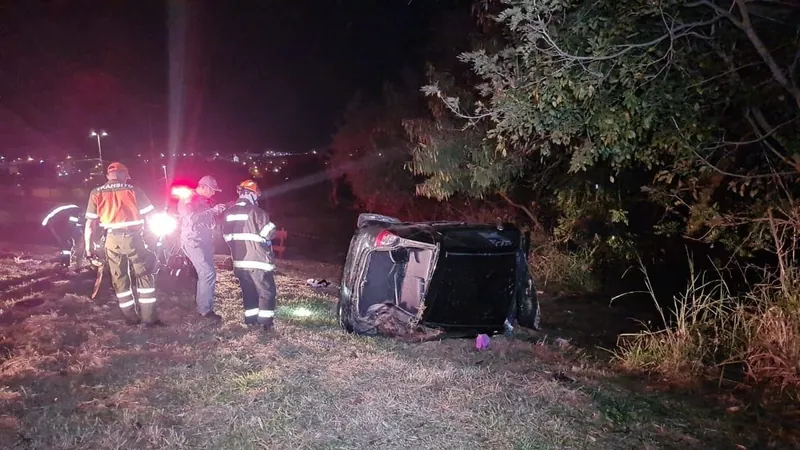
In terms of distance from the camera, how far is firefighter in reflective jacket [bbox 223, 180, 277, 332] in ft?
22.4

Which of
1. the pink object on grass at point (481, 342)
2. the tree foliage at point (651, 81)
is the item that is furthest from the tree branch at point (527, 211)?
the pink object on grass at point (481, 342)

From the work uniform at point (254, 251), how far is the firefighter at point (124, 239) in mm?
1014

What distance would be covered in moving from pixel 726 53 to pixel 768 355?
9.15 feet

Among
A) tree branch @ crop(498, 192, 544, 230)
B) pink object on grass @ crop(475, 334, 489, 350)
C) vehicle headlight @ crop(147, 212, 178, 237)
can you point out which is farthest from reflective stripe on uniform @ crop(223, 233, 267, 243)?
tree branch @ crop(498, 192, 544, 230)

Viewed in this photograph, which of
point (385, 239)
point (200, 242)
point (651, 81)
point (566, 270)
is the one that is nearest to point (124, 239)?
point (200, 242)

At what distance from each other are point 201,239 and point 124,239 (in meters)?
0.80

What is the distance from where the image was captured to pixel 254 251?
684 cm

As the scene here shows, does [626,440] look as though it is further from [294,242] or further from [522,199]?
[294,242]

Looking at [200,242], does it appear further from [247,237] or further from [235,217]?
[247,237]

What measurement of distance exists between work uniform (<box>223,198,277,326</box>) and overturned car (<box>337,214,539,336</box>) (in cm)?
81

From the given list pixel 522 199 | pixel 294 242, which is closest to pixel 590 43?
pixel 522 199

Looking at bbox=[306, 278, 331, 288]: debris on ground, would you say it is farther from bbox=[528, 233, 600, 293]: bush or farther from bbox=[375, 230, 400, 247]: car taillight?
bbox=[528, 233, 600, 293]: bush

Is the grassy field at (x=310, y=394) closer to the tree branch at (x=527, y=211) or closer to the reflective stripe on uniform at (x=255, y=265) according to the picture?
the reflective stripe on uniform at (x=255, y=265)

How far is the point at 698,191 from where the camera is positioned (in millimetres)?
8914
